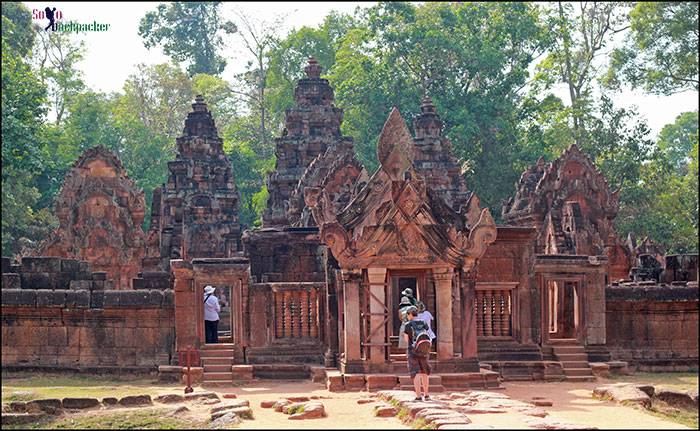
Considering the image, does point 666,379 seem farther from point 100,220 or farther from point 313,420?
point 100,220

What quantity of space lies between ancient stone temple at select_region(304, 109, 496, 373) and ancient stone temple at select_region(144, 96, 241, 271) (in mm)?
15701

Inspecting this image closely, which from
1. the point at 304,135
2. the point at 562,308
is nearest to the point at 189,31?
the point at 304,135

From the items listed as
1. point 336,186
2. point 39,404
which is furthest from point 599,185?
point 39,404

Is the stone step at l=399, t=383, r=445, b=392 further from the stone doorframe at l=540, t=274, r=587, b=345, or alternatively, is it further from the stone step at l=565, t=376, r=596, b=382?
the stone doorframe at l=540, t=274, r=587, b=345

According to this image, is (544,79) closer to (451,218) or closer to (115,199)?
(115,199)

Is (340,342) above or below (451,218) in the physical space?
below

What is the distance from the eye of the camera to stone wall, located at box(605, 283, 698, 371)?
22.5 m

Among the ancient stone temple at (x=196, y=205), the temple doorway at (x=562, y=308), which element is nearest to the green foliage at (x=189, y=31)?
the ancient stone temple at (x=196, y=205)

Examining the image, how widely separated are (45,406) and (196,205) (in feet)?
73.6

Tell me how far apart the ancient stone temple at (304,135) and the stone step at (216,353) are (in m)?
17.1

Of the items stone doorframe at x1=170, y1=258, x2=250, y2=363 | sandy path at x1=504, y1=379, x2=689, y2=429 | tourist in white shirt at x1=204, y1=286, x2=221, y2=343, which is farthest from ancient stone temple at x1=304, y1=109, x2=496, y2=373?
tourist in white shirt at x1=204, y1=286, x2=221, y2=343

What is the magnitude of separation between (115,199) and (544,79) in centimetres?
2556

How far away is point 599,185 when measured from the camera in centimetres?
3450

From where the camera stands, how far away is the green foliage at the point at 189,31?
258 feet
